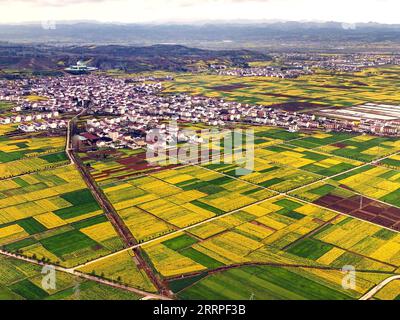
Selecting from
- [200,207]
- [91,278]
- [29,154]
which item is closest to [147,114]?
[29,154]

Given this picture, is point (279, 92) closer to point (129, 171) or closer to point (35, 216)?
point (129, 171)

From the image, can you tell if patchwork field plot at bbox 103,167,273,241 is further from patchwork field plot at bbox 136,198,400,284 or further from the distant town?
the distant town

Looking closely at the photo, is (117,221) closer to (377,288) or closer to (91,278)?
(91,278)

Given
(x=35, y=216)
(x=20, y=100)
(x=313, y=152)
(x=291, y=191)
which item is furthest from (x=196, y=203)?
(x=20, y=100)

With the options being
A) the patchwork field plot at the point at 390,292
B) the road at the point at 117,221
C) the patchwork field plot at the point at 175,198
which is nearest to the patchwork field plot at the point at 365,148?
the patchwork field plot at the point at 175,198

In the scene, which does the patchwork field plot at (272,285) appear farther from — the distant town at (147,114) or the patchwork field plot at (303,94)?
the patchwork field plot at (303,94)
